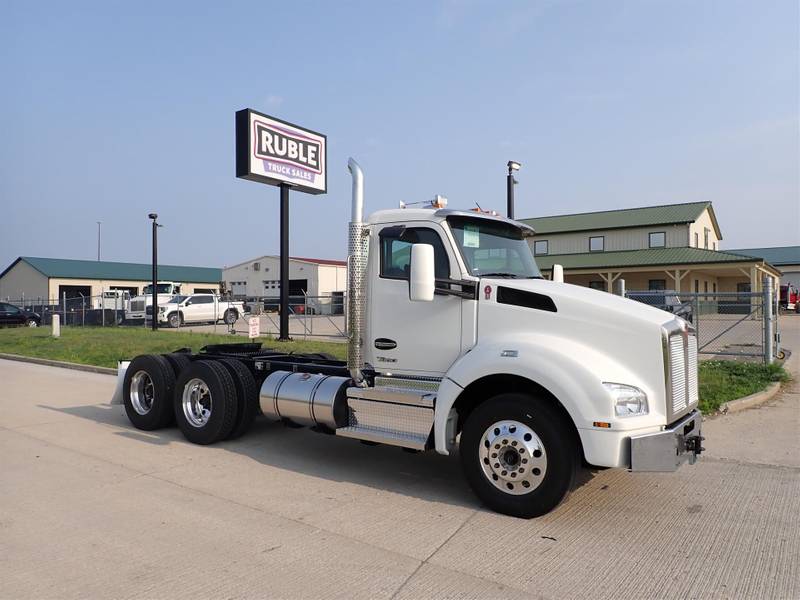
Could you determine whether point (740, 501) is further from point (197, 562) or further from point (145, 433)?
point (145, 433)

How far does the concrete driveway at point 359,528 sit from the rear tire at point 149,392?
2.24ft

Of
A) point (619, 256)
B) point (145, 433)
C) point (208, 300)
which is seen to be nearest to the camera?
point (145, 433)

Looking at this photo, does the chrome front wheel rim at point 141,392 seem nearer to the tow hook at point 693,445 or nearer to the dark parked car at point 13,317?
the tow hook at point 693,445

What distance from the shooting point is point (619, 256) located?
1521 inches

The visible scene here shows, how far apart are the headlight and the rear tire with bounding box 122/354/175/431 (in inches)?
218

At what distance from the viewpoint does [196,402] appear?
7.50 m

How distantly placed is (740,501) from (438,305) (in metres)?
3.10

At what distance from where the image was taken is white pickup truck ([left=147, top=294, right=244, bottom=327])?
104 ft

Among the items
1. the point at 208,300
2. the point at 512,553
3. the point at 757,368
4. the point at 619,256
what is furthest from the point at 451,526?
the point at 619,256

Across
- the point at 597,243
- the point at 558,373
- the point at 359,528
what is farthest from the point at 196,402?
the point at 597,243

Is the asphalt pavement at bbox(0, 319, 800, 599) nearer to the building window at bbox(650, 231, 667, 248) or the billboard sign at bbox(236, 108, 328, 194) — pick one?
the billboard sign at bbox(236, 108, 328, 194)

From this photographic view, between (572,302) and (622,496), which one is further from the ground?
(572,302)

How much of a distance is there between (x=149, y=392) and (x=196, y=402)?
3.62 feet

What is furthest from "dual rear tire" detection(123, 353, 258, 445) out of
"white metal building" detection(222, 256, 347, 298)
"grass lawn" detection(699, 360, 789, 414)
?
"white metal building" detection(222, 256, 347, 298)
